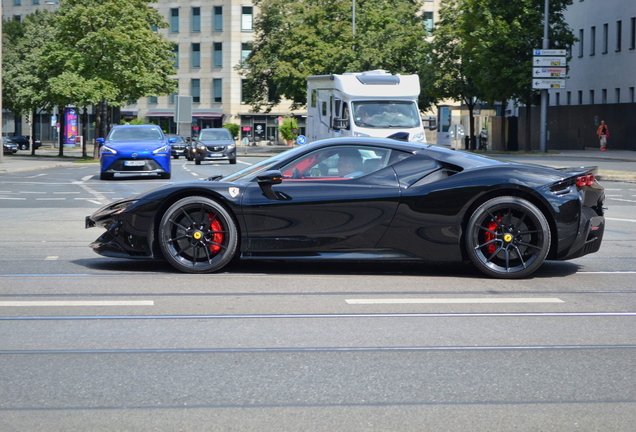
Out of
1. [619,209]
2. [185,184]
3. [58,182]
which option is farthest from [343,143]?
[58,182]

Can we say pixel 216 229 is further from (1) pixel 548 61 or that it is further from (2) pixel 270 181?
(1) pixel 548 61

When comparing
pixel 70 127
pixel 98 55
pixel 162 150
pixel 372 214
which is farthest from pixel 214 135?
pixel 70 127

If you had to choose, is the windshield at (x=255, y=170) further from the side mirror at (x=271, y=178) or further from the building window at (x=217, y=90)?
the building window at (x=217, y=90)

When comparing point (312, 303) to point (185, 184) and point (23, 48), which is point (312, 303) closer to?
point (185, 184)

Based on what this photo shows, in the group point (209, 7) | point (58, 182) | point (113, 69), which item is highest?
point (209, 7)

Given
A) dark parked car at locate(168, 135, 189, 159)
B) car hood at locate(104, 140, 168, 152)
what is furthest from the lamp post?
car hood at locate(104, 140, 168, 152)

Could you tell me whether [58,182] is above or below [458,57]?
below

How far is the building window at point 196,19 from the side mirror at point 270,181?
8490cm

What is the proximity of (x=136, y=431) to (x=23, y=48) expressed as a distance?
61.1 metres

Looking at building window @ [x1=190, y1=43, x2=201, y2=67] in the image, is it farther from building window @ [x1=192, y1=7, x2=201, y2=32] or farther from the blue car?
the blue car

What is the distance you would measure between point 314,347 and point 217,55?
87362 millimetres

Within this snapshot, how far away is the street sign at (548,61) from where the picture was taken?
4628 cm

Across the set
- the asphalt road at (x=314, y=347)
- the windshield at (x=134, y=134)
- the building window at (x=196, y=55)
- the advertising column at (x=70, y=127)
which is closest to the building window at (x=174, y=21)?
the building window at (x=196, y=55)

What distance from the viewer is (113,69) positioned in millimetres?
47375
